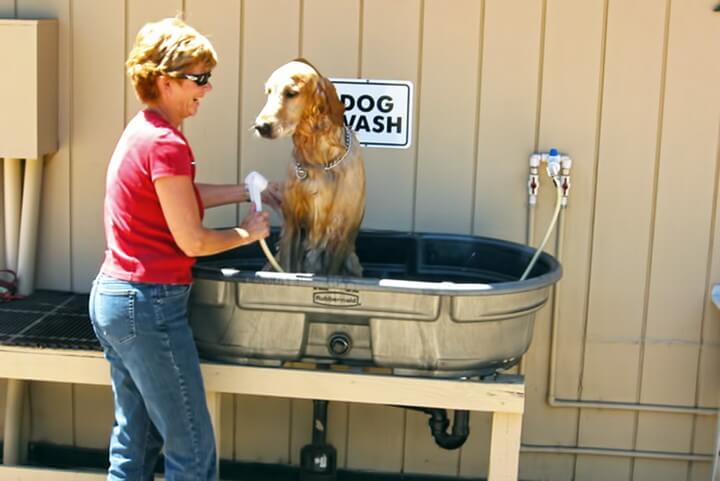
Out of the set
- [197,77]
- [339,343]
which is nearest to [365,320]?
[339,343]

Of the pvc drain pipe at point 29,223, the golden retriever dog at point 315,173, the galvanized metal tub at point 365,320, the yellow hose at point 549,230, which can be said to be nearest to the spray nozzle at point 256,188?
the golden retriever dog at point 315,173

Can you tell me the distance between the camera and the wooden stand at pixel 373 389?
9.81 feet

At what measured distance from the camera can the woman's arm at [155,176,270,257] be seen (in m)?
2.62

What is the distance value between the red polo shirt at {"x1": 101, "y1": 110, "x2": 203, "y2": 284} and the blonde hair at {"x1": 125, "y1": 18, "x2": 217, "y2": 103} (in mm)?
107

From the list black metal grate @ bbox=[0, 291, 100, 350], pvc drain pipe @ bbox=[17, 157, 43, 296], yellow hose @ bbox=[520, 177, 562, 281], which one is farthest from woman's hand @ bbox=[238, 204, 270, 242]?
pvc drain pipe @ bbox=[17, 157, 43, 296]

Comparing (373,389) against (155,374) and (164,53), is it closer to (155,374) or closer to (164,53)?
(155,374)

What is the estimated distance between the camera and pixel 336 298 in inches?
113

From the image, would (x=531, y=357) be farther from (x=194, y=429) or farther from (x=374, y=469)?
(x=194, y=429)

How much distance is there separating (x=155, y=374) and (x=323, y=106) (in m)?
0.86

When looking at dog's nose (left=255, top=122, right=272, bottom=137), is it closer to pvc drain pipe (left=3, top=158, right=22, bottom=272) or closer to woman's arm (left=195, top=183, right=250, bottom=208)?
woman's arm (left=195, top=183, right=250, bottom=208)

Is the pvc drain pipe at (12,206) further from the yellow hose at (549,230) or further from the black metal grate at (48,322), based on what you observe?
the yellow hose at (549,230)

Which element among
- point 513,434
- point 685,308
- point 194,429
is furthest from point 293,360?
point 685,308

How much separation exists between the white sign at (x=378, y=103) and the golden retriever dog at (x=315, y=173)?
51 cm

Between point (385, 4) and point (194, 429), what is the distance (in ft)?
5.13
